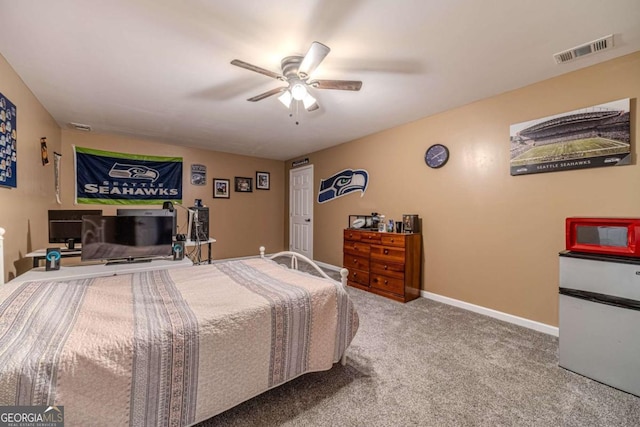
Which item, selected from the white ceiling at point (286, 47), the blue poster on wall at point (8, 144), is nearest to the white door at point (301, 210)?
the white ceiling at point (286, 47)

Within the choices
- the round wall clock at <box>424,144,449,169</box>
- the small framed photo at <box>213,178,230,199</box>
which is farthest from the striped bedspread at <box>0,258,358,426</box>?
the small framed photo at <box>213,178,230,199</box>

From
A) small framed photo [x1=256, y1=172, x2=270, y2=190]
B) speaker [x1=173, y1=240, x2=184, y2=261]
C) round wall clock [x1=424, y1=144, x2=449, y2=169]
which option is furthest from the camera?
small framed photo [x1=256, y1=172, x2=270, y2=190]

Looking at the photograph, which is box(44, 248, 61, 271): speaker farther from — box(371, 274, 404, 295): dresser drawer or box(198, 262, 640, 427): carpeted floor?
box(371, 274, 404, 295): dresser drawer

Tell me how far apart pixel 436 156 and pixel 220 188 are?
416 cm

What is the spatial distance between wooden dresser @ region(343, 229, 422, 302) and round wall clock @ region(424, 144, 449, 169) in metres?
0.95

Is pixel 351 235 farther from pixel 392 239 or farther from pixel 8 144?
pixel 8 144

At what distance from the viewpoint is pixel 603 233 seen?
194 cm

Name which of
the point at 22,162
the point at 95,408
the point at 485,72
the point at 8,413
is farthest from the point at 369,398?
the point at 22,162

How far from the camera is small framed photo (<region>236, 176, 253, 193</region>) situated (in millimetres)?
5648

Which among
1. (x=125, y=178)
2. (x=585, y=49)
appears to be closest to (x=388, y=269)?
(x=585, y=49)

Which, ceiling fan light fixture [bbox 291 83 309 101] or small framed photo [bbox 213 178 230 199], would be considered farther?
small framed photo [bbox 213 178 230 199]

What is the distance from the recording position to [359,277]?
3.86 meters

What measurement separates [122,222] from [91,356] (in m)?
2.10

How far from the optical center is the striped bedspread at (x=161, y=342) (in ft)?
3.30
